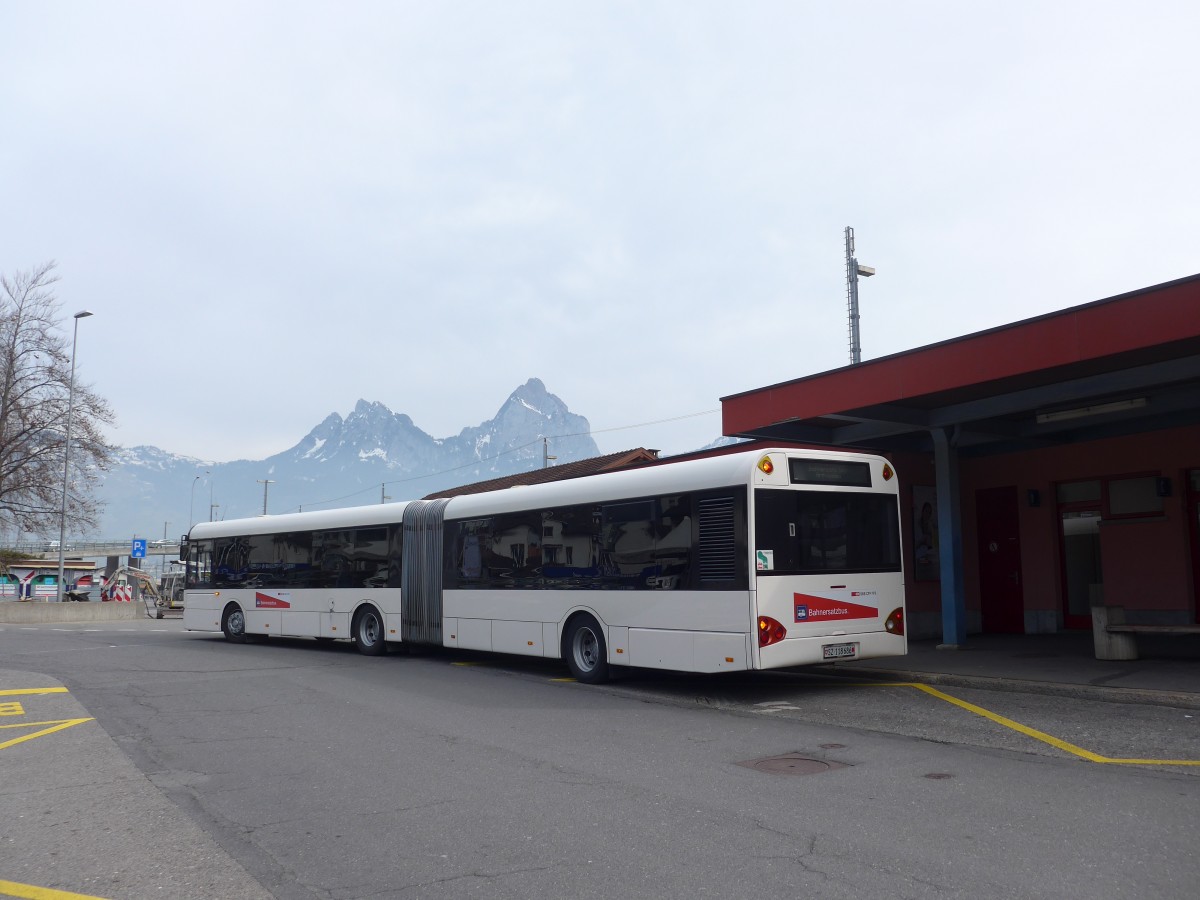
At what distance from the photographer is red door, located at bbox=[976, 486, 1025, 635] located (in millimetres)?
17719

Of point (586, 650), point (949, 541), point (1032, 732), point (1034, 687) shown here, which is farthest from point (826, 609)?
point (949, 541)

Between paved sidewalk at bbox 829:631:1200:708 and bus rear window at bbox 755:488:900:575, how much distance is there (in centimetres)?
173

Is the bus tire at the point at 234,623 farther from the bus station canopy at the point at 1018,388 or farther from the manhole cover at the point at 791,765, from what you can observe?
the manhole cover at the point at 791,765

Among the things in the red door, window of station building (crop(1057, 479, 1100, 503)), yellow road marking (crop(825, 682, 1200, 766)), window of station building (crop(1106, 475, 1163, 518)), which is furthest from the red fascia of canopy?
window of station building (crop(1057, 479, 1100, 503))

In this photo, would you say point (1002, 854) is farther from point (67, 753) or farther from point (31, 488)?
point (31, 488)

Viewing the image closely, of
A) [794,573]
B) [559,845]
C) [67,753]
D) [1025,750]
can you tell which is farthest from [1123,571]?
[67,753]

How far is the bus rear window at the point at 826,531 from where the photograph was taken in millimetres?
11156

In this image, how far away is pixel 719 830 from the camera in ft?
18.9

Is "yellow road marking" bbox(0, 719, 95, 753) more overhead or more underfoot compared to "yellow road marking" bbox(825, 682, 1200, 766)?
more underfoot

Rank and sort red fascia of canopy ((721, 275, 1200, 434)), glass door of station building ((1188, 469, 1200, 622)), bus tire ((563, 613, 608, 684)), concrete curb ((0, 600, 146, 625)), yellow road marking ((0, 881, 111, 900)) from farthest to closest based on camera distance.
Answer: concrete curb ((0, 600, 146, 625)) < glass door of station building ((1188, 469, 1200, 622)) < bus tire ((563, 613, 608, 684)) < red fascia of canopy ((721, 275, 1200, 434)) < yellow road marking ((0, 881, 111, 900))

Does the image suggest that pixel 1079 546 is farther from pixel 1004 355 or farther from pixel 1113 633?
pixel 1004 355

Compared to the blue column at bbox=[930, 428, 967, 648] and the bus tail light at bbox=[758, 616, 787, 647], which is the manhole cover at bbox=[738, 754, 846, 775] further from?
the blue column at bbox=[930, 428, 967, 648]

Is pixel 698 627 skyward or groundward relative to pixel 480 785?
skyward

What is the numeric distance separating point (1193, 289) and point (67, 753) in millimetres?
11894
